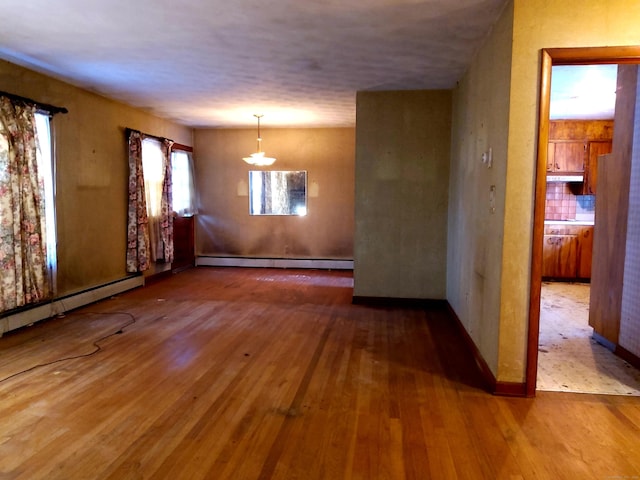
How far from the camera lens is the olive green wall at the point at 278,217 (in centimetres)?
826

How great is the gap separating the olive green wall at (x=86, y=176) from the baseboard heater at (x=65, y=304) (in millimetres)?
98

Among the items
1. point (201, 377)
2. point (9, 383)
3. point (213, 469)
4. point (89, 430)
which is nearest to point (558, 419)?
point (213, 469)

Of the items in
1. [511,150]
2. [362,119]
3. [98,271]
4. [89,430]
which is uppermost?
[362,119]

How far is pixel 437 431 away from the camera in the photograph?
98.0 inches

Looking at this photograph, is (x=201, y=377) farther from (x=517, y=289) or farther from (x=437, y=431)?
(x=517, y=289)

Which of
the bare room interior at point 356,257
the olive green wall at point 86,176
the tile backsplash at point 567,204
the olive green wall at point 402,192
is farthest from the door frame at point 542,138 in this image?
the tile backsplash at point 567,204

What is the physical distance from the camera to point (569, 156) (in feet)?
22.7

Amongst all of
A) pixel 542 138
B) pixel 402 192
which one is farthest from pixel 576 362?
pixel 402 192

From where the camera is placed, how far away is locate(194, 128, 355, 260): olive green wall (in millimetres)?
8258

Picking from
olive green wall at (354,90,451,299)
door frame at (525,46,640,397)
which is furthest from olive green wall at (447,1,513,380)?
olive green wall at (354,90,451,299)

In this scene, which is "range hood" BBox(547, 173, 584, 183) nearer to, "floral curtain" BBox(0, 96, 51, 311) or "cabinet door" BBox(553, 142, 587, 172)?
"cabinet door" BBox(553, 142, 587, 172)

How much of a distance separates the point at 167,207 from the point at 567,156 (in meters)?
6.57

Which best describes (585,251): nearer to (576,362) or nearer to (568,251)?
(568,251)

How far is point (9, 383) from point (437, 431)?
2965 mm
